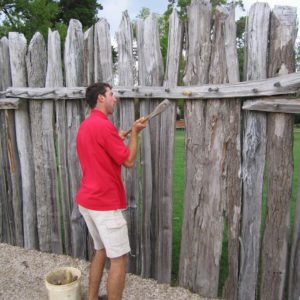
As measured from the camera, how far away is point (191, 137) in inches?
132

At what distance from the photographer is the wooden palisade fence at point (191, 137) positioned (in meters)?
2.96

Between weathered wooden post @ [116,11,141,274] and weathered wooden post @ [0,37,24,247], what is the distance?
1491 millimetres

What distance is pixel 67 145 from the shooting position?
13.4 ft

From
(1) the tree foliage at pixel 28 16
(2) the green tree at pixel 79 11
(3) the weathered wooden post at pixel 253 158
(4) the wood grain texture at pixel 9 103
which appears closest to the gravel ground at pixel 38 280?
(3) the weathered wooden post at pixel 253 158

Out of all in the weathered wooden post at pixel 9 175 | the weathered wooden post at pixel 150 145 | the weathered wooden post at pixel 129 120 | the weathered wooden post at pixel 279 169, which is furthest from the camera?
the weathered wooden post at pixel 9 175

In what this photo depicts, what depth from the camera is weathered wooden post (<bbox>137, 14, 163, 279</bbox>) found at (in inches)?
135

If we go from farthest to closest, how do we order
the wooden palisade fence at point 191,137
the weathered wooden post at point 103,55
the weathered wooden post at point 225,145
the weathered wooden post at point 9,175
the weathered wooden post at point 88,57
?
the weathered wooden post at point 9,175 → the weathered wooden post at point 88,57 → the weathered wooden post at point 103,55 → the weathered wooden post at point 225,145 → the wooden palisade fence at point 191,137

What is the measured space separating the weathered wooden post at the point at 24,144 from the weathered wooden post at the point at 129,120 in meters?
1.28

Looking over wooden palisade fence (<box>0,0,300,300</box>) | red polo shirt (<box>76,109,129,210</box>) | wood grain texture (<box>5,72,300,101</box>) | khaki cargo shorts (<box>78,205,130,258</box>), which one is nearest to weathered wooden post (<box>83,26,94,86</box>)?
wooden palisade fence (<box>0,0,300,300</box>)

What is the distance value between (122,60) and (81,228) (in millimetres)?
1882

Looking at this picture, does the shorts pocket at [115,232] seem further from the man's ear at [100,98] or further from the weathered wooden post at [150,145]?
the man's ear at [100,98]

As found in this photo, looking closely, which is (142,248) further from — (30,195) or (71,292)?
(30,195)

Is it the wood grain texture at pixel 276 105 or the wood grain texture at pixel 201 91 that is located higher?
the wood grain texture at pixel 201 91

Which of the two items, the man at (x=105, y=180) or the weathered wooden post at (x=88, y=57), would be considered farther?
the weathered wooden post at (x=88, y=57)
